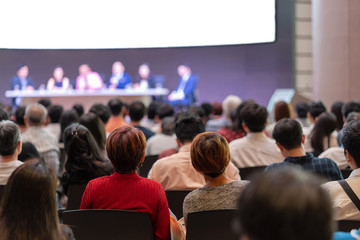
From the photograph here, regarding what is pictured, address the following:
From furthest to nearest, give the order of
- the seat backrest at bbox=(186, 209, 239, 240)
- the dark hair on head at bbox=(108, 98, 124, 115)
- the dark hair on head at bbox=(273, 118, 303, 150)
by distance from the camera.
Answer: the dark hair on head at bbox=(108, 98, 124, 115)
the dark hair on head at bbox=(273, 118, 303, 150)
the seat backrest at bbox=(186, 209, 239, 240)

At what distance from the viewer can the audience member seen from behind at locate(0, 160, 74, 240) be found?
1.43 m

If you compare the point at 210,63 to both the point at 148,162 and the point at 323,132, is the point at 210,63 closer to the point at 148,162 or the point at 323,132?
the point at 323,132

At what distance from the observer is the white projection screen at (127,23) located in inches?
372

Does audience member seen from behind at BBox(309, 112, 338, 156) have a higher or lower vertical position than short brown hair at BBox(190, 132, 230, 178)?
lower

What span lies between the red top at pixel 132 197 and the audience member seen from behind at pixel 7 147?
0.84 meters

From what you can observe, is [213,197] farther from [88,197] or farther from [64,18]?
[64,18]

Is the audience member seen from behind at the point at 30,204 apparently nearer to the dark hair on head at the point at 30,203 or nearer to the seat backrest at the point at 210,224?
the dark hair on head at the point at 30,203

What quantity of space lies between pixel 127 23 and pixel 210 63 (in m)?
5.29

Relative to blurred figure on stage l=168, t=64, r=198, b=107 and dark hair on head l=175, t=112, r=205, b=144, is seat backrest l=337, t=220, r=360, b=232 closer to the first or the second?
dark hair on head l=175, t=112, r=205, b=144

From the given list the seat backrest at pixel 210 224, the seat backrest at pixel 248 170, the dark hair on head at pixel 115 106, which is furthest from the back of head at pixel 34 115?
the seat backrest at pixel 210 224

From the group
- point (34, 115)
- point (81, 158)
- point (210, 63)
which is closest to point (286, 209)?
point (81, 158)

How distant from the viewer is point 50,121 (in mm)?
5914

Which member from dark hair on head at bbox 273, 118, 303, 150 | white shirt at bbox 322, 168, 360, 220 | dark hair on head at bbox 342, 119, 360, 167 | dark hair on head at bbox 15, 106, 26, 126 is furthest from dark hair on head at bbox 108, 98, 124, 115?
white shirt at bbox 322, 168, 360, 220

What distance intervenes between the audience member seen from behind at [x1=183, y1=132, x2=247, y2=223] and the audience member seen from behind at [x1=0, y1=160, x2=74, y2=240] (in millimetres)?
924
